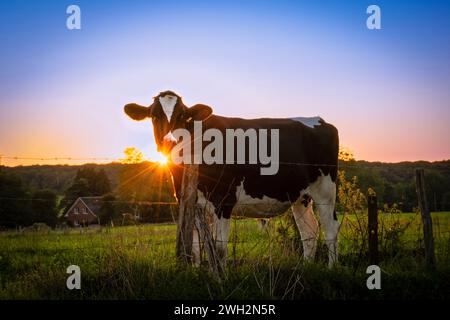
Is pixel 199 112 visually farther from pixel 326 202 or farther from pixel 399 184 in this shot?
pixel 399 184

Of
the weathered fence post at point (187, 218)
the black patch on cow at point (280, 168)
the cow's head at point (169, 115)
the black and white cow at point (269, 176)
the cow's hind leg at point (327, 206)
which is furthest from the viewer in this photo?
the cow's hind leg at point (327, 206)

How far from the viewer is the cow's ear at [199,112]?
685cm

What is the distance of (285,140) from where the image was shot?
791 cm

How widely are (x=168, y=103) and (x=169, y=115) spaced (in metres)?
0.21

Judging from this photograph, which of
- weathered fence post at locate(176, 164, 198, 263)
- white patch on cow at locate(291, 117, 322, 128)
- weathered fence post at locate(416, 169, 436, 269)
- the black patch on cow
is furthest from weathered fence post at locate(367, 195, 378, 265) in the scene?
weathered fence post at locate(176, 164, 198, 263)

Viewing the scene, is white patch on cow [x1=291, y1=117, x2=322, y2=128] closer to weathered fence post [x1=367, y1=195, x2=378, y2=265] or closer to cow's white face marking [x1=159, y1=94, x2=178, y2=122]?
weathered fence post [x1=367, y1=195, x2=378, y2=265]

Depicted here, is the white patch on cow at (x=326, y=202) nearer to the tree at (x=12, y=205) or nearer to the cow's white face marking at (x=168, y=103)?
the cow's white face marking at (x=168, y=103)

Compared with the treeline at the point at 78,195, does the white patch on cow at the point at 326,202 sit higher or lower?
higher

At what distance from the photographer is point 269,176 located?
24.1ft

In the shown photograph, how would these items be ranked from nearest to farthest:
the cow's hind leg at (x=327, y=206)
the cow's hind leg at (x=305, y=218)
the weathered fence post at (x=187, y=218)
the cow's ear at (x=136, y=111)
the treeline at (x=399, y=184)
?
1. the weathered fence post at (x=187, y=218)
2. the cow's ear at (x=136, y=111)
3. the cow's hind leg at (x=327, y=206)
4. the cow's hind leg at (x=305, y=218)
5. the treeline at (x=399, y=184)

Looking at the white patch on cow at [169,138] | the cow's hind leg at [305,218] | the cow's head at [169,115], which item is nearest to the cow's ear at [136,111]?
the cow's head at [169,115]

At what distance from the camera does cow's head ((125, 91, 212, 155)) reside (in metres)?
6.36
